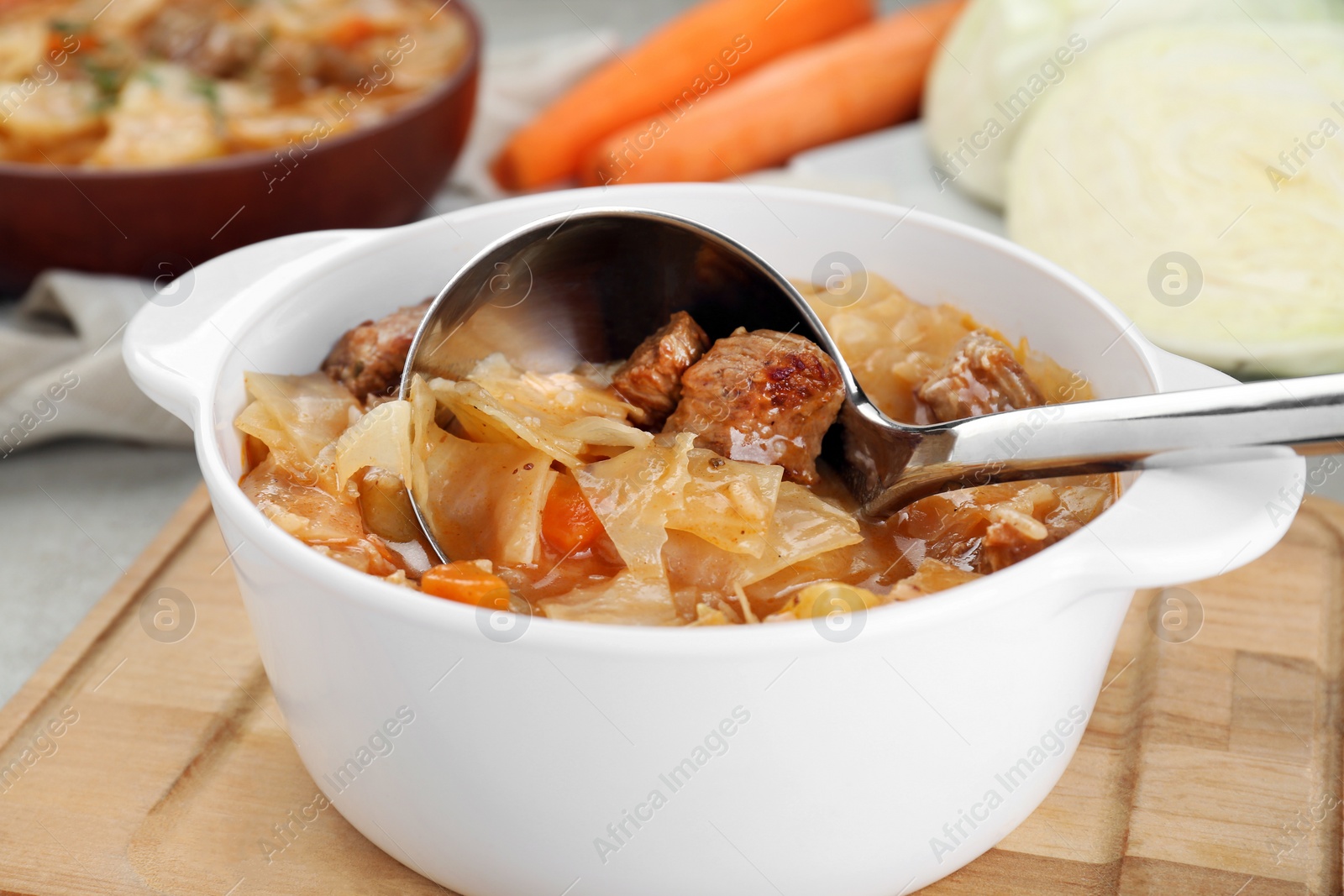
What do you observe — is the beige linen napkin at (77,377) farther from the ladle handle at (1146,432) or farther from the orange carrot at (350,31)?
the ladle handle at (1146,432)

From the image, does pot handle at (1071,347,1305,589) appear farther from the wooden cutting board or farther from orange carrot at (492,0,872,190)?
orange carrot at (492,0,872,190)

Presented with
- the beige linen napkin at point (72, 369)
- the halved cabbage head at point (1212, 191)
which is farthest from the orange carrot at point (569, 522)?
the halved cabbage head at point (1212, 191)

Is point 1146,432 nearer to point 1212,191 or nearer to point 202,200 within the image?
point 1212,191

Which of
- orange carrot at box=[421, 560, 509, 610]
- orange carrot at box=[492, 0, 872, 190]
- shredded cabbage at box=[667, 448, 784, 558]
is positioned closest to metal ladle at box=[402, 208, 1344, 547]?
shredded cabbage at box=[667, 448, 784, 558]

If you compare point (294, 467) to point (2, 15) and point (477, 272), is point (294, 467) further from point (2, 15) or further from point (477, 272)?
point (2, 15)

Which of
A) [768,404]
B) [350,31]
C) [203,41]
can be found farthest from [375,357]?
[350,31]
